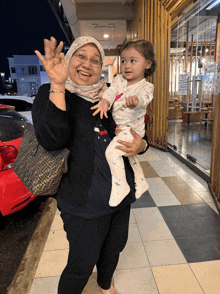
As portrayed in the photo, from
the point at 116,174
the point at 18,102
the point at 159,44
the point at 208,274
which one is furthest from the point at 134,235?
the point at 159,44

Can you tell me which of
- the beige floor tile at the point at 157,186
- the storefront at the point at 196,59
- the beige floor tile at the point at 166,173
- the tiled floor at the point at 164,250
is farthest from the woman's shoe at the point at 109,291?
the storefront at the point at 196,59

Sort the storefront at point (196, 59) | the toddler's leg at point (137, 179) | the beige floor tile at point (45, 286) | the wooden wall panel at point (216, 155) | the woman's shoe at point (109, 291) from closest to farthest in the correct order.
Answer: the toddler's leg at point (137, 179) < the woman's shoe at point (109, 291) < the beige floor tile at point (45, 286) < the wooden wall panel at point (216, 155) < the storefront at point (196, 59)

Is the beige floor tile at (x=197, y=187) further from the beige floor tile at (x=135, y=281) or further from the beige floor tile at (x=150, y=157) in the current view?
the beige floor tile at (x=135, y=281)

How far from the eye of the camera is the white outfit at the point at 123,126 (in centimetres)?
102

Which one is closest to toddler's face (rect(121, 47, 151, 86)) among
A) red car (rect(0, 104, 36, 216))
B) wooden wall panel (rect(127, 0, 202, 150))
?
red car (rect(0, 104, 36, 216))

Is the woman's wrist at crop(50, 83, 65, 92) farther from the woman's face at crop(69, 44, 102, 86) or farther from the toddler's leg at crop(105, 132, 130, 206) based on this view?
the toddler's leg at crop(105, 132, 130, 206)

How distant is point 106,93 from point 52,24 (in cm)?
2559

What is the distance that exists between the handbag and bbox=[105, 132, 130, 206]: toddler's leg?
0.22 m

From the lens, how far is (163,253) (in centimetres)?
188

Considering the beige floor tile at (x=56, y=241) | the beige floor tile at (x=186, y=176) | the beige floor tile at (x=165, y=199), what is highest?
the beige floor tile at (x=186, y=176)

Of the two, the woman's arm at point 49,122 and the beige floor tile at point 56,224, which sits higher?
the woman's arm at point 49,122

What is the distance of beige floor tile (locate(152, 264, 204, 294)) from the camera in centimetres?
152

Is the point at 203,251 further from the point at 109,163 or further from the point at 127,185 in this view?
the point at 109,163

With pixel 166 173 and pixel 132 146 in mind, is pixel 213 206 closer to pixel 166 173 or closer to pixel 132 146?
pixel 166 173
